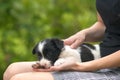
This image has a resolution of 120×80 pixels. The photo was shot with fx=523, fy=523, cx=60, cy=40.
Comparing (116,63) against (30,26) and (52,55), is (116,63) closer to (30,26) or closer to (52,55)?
(52,55)

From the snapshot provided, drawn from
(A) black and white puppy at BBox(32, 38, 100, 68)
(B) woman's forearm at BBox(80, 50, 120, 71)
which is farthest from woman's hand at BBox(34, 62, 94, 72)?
(A) black and white puppy at BBox(32, 38, 100, 68)

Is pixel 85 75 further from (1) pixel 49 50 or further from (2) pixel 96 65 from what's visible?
(1) pixel 49 50

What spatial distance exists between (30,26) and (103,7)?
2.42 meters

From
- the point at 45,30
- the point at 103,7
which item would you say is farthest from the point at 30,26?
the point at 103,7

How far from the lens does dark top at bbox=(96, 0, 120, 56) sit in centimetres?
315

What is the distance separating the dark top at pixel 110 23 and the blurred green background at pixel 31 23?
85.6 inches

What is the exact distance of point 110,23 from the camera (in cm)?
322

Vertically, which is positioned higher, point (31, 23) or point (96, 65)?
point (96, 65)

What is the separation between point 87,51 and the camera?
12.1 ft

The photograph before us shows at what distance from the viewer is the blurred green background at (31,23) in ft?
17.9

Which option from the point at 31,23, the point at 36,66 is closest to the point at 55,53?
the point at 36,66

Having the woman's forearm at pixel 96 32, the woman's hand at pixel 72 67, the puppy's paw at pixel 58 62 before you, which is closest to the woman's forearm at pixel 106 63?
the woman's hand at pixel 72 67

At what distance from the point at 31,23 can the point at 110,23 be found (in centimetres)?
245

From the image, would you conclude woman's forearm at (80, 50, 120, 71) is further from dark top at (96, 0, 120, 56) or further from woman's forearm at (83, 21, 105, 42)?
woman's forearm at (83, 21, 105, 42)
